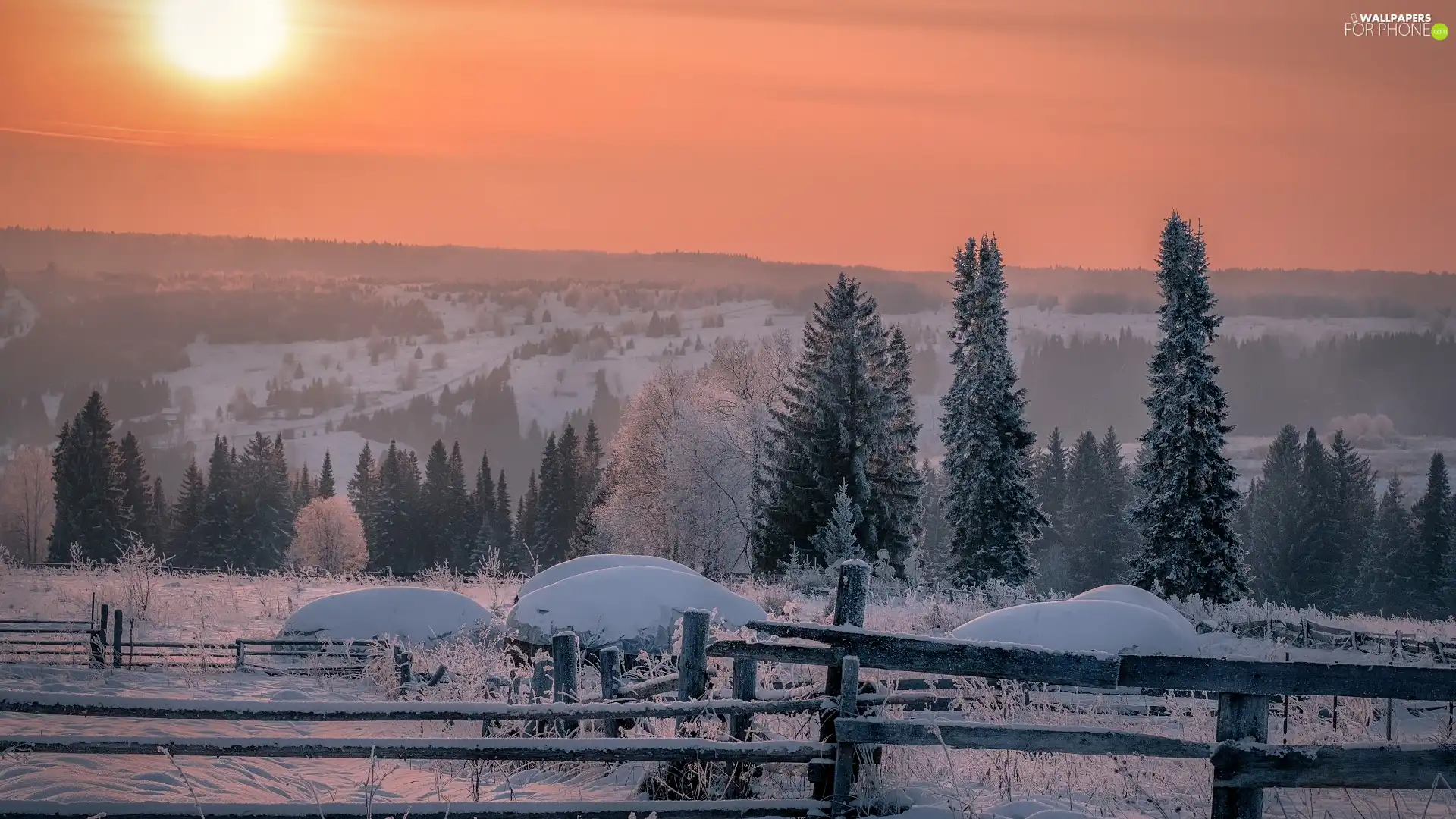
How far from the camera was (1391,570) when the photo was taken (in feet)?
263


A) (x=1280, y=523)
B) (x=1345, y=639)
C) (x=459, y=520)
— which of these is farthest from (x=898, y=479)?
(x=459, y=520)

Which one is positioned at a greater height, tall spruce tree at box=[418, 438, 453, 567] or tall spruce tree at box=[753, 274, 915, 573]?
tall spruce tree at box=[753, 274, 915, 573]

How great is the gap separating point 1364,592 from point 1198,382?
1987 inches

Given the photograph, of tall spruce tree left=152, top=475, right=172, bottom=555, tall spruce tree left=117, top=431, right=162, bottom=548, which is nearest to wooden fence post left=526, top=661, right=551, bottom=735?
tall spruce tree left=117, top=431, right=162, bottom=548

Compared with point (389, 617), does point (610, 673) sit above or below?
above

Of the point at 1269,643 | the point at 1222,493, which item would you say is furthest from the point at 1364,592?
the point at 1269,643

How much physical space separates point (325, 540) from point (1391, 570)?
251ft

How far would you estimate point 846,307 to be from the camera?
172 ft

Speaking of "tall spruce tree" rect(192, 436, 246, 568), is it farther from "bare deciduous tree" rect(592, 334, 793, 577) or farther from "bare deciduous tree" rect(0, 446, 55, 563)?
"bare deciduous tree" rect(592, 334, 793, 577)

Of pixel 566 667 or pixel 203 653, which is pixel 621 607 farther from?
pixel 566 667

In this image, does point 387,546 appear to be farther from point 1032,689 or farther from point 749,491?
point 1032,689

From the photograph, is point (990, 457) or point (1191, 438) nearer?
point (1191, 438)

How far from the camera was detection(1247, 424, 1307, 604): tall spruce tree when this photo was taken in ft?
261

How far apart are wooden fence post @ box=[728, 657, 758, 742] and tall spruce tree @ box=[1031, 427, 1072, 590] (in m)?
82.5
